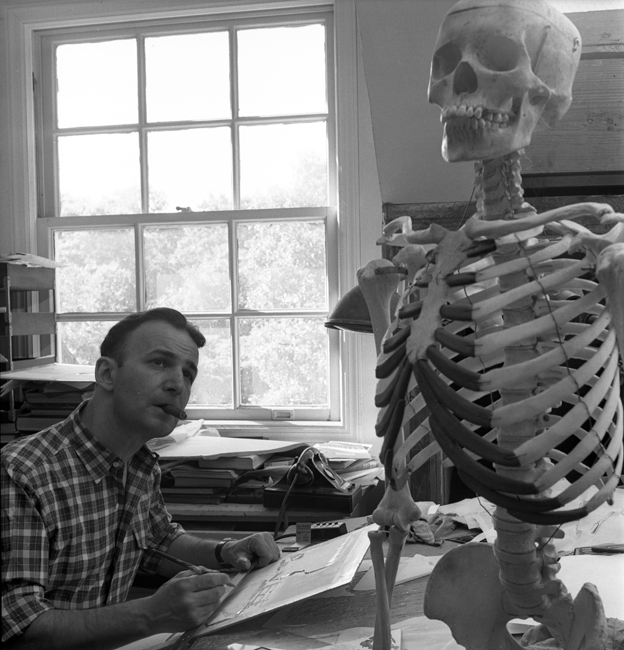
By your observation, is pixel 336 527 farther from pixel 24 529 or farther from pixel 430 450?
pixel 430 450

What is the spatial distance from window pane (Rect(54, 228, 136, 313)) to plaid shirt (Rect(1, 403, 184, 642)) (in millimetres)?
1581

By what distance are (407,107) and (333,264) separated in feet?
2.69

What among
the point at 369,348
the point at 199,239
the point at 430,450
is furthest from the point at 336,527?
the point at 199,239

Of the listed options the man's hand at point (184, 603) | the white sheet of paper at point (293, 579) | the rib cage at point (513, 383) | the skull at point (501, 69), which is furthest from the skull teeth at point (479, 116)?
the man's hand at point (184, 603)

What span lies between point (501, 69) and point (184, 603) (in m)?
0.96

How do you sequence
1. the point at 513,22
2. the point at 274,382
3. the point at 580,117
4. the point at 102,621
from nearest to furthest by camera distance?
the point at 513,22 < the point at 102,621 < the point at 580,117 < the point at 274,382

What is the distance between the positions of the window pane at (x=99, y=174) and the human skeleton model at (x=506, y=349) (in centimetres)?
231

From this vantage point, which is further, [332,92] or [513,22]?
[332,92]

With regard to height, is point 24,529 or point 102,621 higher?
point 24,529

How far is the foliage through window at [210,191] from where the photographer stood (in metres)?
2.95

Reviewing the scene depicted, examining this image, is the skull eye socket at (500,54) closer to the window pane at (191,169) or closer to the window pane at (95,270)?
the window pane at (191,169)

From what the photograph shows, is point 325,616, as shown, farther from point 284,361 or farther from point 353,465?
point 284,361

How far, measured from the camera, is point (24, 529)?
133 cm

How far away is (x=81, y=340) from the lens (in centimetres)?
312
